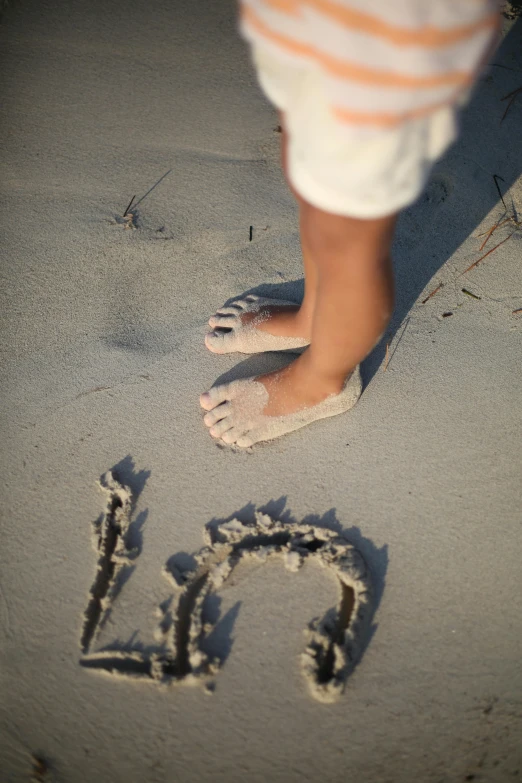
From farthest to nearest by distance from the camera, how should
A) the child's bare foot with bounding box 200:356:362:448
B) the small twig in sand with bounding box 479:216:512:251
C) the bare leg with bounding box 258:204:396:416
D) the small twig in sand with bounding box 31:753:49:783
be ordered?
the small twig in sand with bounding box 479:216:512:251 < the child's bare foot with bounding box 200:356:362:448 < the small twig in sand with bounding box 31:753:49:783 < the bare leg with bounding box 258:204:396:416

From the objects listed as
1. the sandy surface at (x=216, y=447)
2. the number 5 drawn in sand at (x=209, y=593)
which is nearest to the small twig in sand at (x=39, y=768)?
the sandy surface at (x=216, y=447)

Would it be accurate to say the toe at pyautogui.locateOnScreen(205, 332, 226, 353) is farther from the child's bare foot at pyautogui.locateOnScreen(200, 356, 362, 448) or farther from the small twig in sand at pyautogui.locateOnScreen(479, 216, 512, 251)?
the small twig in sand at pyautogui.locateOnScreen(479, 216, 512, 251)

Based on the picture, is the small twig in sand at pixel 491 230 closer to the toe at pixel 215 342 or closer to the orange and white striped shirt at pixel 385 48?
the toe at pixel 215 342

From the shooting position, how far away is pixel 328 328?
1.17 metres

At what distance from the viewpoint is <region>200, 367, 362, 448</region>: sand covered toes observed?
1485 mm

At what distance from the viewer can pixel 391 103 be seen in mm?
680

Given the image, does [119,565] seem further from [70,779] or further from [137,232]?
[137,232]

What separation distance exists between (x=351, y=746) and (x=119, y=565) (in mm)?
666

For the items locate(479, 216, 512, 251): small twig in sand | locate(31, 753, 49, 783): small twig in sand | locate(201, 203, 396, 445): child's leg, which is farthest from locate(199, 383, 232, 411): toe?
locate(479, 216, 512, 251): small twig in sand

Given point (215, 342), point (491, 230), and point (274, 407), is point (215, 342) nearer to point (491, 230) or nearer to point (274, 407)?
point (274, 407)

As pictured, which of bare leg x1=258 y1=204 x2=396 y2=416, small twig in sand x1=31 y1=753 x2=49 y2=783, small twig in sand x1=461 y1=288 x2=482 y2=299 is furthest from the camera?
small twig in sand x1=461 y1=288 x2=482 y2=299

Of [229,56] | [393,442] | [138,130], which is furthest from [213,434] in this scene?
[229,56]

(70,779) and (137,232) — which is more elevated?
(137,232)

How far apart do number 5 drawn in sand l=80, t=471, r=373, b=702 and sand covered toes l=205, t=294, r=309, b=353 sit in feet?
1.71
